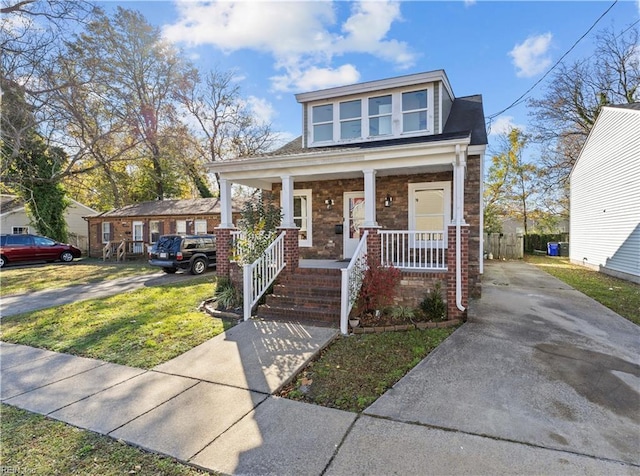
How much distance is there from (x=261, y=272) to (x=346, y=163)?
9.99 feet

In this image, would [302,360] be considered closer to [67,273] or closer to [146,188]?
[67,273]

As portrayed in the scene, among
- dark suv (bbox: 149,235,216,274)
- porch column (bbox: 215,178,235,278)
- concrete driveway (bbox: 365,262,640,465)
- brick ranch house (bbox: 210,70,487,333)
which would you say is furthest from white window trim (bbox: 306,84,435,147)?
Answer: dark suv (bbox: 149,235,216,274)

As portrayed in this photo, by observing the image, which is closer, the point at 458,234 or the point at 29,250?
the point at 458,234

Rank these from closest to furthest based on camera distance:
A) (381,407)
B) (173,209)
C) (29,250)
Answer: (381,407)
(29,250)
(173,209)

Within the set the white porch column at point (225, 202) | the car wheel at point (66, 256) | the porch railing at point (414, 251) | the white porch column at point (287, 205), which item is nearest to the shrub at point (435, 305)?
the porch railing at point (414, 251)

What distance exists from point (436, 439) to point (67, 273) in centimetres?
1664

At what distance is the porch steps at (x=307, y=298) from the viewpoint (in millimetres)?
6590

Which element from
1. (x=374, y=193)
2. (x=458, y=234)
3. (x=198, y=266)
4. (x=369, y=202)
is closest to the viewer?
(x=458, y=234)

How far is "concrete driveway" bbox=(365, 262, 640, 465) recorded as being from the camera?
3.04 metres

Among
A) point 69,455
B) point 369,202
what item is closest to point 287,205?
point 369,202

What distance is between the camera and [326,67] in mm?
12523

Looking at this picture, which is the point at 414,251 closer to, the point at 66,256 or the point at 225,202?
the point at 225,202

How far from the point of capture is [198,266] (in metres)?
13.6

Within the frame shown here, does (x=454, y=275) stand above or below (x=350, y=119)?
below
